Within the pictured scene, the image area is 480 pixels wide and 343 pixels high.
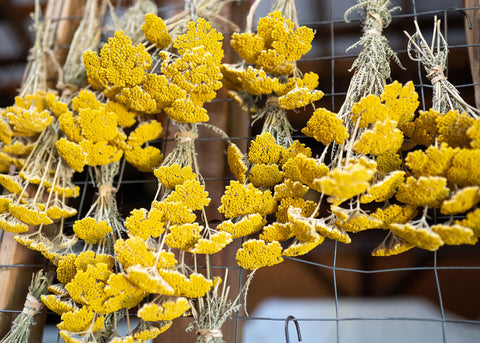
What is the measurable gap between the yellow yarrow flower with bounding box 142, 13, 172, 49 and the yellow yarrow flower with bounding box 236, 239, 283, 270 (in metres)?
0.57

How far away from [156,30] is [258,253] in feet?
1.99

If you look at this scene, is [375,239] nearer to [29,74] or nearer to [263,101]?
[263,101]

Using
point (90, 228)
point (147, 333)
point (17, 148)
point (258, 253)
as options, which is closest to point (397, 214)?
point (258, 253)

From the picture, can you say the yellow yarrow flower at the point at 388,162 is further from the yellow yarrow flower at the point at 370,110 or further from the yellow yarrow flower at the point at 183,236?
the yellow yarrow flower at the point at 183,236

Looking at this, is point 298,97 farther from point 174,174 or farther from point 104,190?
point 104,190

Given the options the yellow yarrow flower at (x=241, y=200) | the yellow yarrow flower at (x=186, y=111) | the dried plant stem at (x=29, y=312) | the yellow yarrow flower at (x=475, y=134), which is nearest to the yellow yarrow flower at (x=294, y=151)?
the yellow yarrow flower at (x=241, y=200)

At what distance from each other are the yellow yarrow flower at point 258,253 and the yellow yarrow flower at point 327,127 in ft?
0.76

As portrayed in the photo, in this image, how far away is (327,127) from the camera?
870 millimetres

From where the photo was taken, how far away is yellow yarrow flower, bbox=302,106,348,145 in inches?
33.8

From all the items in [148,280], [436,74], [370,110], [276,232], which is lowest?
[148,280]

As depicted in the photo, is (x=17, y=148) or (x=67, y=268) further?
(x=17, y=148)

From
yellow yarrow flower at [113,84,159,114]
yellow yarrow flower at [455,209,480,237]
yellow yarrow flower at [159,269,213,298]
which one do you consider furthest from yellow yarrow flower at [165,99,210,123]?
yellow yarrow flower at [455,209,480,237]

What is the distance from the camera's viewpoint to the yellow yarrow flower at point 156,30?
3.64 ft

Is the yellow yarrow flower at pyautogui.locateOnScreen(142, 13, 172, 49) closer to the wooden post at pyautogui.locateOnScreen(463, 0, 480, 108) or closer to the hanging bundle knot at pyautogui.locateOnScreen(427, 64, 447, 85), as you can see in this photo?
the hanging bundle knot at pyautogui.locateOnScreen(427, 64, 447, 85)
